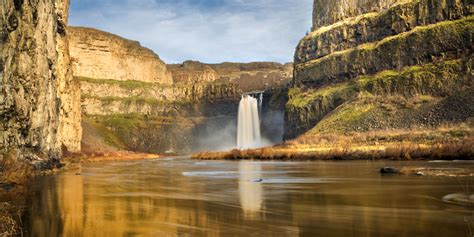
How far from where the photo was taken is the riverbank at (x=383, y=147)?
4006 cm

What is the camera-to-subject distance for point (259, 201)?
1477 cm

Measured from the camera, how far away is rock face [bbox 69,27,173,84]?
143750 millimetres

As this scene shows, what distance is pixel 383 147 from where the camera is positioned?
47.8 m

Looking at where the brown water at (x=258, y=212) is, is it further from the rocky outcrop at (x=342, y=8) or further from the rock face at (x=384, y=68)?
the rocky outcrop at (x=342, y=8)

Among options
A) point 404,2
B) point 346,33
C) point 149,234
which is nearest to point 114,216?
point 149,234

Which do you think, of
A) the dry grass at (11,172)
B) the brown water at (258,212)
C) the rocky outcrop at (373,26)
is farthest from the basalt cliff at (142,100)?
the brown water at (258,212)

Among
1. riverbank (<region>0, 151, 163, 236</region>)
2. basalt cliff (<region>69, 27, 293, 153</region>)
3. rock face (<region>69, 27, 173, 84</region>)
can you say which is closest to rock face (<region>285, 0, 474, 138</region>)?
basalt cliff (<region>69, 27, 293, 153</region>)

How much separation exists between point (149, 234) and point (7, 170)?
14.3 metres

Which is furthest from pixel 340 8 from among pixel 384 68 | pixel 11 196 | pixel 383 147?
pixel 11 196

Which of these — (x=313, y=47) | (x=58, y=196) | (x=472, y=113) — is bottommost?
(x=58, y=196)

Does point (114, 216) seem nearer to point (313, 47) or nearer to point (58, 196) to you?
point (58, 196)

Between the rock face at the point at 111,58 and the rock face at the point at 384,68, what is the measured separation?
67047 millimetres

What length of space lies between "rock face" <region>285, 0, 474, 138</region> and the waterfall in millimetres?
19842

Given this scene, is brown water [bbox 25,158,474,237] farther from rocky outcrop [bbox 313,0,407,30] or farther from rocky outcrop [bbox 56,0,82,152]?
rocky outcrop [bbox 313,0,407,30]
